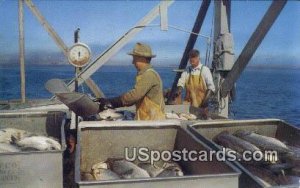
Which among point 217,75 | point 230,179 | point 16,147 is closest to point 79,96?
point 16,147

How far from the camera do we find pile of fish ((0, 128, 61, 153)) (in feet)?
11.3

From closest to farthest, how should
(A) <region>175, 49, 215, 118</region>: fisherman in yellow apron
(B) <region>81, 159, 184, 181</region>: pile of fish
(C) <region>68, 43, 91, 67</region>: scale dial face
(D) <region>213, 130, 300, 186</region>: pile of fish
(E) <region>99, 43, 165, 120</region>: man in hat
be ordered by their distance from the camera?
(D) <region>213, 130, 300, 186</region>: pile of fish, (B) <region>81, 159, 184, 181</region>: pile of fish, (E) <region>99, 43, 165, 120</region>: man in hat, (C) <region>68, 43, 91, 67</region>: scale dial face, (A) <region>175, 49, 215, 118</region>: fisherman in yellow apron

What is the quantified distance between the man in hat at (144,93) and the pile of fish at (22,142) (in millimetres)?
711

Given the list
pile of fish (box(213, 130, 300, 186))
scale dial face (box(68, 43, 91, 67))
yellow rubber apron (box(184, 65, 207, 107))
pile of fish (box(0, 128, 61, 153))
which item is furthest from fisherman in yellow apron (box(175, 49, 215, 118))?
pile of fish (box(0, 128, 61, 153))

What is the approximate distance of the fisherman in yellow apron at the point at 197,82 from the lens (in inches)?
252

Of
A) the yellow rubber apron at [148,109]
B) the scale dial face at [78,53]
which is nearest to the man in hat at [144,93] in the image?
the yellow rubber apron at [148,109]

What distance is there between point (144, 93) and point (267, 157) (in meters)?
1.48

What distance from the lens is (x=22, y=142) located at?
145 inches

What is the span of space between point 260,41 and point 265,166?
77.7 inches

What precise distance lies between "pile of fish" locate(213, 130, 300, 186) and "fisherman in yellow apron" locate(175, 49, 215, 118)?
2423 mm

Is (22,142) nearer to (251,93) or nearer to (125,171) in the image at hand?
(125,171)

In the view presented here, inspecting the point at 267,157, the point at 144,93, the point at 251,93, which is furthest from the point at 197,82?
the point at 251,93

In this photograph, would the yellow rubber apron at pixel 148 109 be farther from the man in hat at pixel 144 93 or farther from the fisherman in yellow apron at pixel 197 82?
the fisherman in yellow apron at pixel 197 82

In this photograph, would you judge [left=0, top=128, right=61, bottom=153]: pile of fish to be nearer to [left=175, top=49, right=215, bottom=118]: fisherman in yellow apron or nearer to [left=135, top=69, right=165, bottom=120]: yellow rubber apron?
[left=135, top=69, right=165, bottom=120]: yellow rubber apron
